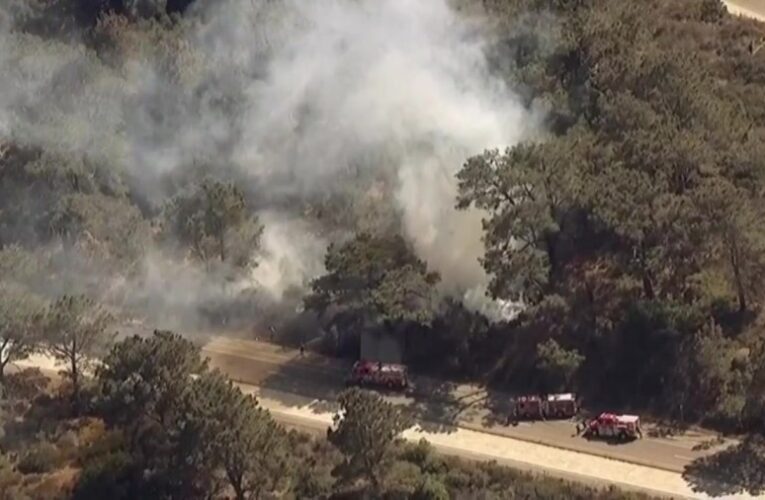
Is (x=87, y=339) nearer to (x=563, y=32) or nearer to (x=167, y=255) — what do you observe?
(x=167, y=255)

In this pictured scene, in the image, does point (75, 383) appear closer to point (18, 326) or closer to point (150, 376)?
point (18, 326)

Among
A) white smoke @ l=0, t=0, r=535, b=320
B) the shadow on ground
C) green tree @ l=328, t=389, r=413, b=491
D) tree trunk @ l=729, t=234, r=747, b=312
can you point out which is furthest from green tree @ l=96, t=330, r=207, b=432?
tree trunk @ l=729, t=234, r=747, b=312

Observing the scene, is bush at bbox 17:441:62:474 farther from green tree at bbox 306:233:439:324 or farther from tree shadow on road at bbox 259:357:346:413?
green tree at bbox 306:233:439:324

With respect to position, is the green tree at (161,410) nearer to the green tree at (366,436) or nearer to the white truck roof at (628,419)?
the green tree at (366,436)

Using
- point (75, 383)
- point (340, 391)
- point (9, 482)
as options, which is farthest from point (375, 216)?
point (9, 482)

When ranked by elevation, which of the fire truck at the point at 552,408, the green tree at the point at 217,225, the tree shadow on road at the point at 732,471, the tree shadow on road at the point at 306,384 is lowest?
the tree shadow on road at the point at 732,471

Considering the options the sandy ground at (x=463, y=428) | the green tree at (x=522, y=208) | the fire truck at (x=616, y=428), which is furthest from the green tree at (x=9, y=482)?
the fire truck at (x=616, y=428)
